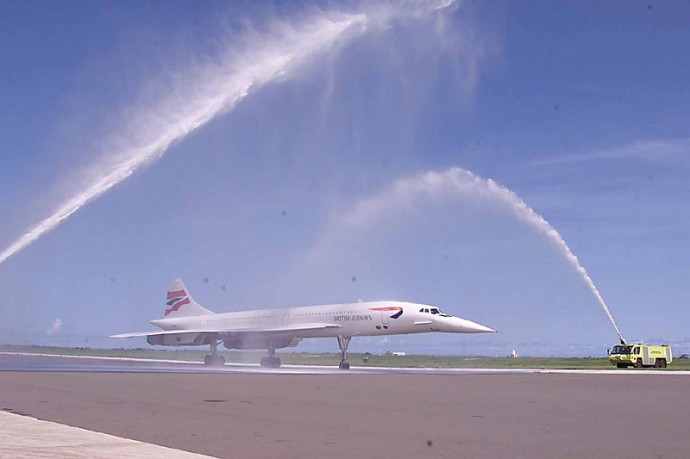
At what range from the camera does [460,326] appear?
186ft

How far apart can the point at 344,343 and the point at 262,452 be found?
47.4m

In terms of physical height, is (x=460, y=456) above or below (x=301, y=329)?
below

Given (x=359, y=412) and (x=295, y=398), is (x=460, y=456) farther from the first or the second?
(x=295, y=398)

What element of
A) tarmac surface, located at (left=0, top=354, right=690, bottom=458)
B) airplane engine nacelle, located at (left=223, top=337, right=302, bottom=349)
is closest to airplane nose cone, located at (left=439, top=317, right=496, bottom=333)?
airplane engine nacelle, located at (left=223, top=337, right=302, bottom=349)

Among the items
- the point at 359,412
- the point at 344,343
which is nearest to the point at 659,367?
the point at 344,343

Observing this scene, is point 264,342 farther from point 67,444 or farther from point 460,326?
point 67,444

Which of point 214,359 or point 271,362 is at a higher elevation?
point 214,359

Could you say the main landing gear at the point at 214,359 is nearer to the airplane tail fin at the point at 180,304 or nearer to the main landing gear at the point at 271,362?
the main landing gear at the point at 271,362

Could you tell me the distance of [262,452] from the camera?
1356 centimetres

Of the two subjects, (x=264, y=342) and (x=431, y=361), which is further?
(x=431, y=361)

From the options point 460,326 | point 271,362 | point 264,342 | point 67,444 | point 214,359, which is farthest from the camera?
point 214,359

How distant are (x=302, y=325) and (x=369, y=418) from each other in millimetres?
45026

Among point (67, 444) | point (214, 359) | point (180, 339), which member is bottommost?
point (67, 444)

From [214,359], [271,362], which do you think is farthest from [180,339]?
[271,362]
